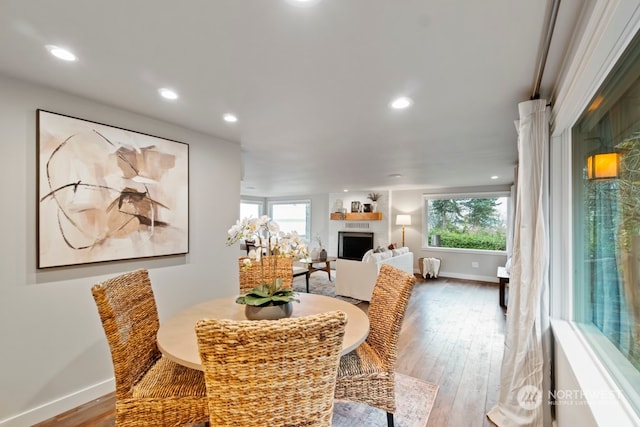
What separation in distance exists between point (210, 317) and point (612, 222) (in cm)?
212

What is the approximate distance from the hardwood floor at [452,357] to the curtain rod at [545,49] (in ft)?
7.39

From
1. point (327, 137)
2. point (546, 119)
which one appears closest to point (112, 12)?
point (327, 137)

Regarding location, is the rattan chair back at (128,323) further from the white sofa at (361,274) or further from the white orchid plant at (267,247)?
the white sofa at (361,274)

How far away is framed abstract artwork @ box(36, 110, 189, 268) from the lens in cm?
193

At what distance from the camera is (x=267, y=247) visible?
5.63 feet

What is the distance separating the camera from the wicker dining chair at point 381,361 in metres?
1.60

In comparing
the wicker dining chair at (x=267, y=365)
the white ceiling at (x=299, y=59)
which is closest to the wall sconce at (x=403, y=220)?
the white ceiling at (x=299, y=59)

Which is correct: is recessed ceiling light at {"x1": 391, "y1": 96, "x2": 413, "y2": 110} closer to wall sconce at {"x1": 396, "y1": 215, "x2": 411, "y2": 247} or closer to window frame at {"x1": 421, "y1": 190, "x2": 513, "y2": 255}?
window frame at {"x1": 421, "y1": 190, "x2": 513, "y2": 255}

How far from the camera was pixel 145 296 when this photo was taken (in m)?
1.74

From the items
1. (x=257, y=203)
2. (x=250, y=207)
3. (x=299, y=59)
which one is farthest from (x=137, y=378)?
(x=257, y=203)

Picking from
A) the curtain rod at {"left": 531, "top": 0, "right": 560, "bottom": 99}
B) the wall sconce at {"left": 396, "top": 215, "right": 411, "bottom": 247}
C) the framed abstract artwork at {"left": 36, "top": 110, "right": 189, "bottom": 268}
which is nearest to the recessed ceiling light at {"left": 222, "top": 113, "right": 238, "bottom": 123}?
the framed abstract artwork at {"left": 36, "top": 110, "right": 189, "bottom": 268}

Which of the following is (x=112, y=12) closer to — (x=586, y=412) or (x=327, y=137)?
(x=327, y=137)

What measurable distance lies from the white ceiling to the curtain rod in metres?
0.03

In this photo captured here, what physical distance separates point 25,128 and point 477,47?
2.75 metres
